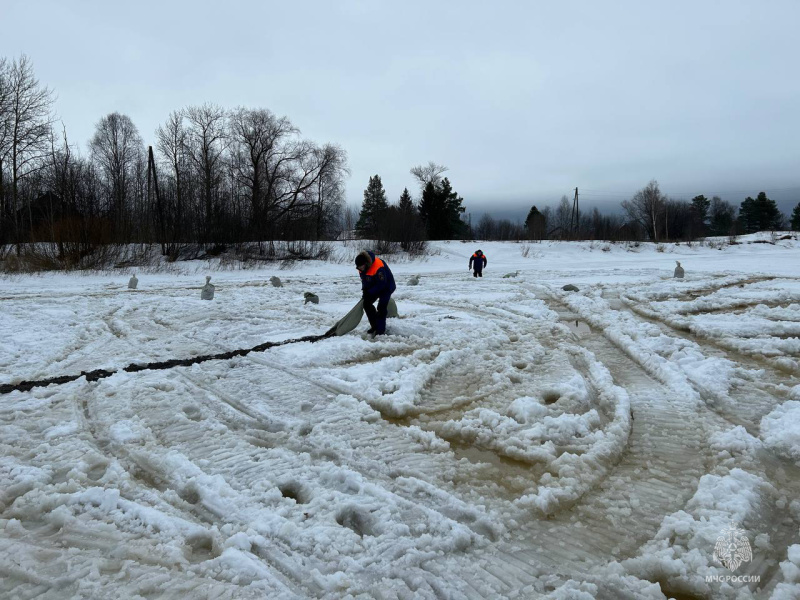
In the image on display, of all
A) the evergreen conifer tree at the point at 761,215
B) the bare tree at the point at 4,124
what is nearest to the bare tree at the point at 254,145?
the bare tree at the point at 4,124

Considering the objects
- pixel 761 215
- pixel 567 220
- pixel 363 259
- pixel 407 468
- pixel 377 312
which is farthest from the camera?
pixel 567 220

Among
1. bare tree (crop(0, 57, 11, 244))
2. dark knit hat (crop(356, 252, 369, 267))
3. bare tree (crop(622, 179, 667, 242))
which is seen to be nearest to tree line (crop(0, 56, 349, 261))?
bare tree (crop(0, 57, 11, 244))

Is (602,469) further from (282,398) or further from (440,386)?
(282,398)

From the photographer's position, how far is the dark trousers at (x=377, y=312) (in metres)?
7.83

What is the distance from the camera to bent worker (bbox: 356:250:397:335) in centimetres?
771

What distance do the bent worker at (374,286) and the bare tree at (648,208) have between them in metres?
61.1

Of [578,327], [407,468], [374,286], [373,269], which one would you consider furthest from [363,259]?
[407,468]

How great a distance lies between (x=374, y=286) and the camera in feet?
25.6

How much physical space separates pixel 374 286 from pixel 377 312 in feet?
1.65

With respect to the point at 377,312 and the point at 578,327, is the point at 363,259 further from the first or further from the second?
the point at 578,327

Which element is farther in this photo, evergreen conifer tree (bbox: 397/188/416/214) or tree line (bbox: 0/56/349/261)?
evergreen conifer tree (bbox: 397/188/416/214)

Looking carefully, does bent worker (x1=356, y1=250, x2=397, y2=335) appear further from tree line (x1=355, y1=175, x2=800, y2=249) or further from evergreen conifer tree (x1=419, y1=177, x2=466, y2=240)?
evergreen conifer tree (x1=419, y1=177, x2=466, y2=240)

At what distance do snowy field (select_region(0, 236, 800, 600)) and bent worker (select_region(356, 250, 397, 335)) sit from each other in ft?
1.14

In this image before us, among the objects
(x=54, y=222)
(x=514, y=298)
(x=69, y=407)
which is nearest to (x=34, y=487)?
(x=69, y=407)
